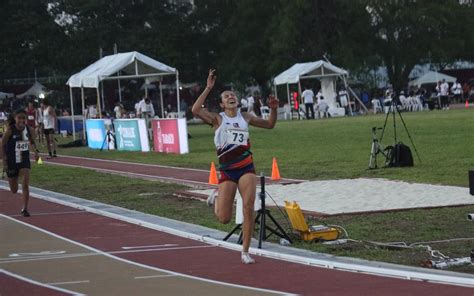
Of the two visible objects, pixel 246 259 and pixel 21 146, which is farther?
A: pixel 21 146

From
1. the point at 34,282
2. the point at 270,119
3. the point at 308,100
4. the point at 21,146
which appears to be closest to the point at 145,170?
the point at 21,146

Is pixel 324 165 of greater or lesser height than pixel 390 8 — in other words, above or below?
A: below

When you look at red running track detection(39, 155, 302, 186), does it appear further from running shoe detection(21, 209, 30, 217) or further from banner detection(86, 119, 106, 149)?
running shoe detection(21, 209, 30, 217)

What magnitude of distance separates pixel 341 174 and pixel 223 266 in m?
10.9

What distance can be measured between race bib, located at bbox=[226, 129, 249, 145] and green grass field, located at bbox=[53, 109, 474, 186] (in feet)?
25.4

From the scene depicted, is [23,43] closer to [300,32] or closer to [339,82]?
[300,32]

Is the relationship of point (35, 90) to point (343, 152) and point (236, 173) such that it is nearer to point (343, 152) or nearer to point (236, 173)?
point (343, 152)

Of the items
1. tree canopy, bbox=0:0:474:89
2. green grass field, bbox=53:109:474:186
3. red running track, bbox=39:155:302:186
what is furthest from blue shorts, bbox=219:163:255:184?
tree canopy, bbox=0:0:474:89

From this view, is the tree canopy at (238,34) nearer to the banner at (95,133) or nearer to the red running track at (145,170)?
the banner at (95,133)

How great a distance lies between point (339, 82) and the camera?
6638 centimetres

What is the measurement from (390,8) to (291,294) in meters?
64.7

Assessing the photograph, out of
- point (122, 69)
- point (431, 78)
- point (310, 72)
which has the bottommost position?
point (431, 78)

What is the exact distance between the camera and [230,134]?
1164cm

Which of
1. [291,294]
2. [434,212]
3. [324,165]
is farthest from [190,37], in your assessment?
[291,294]
